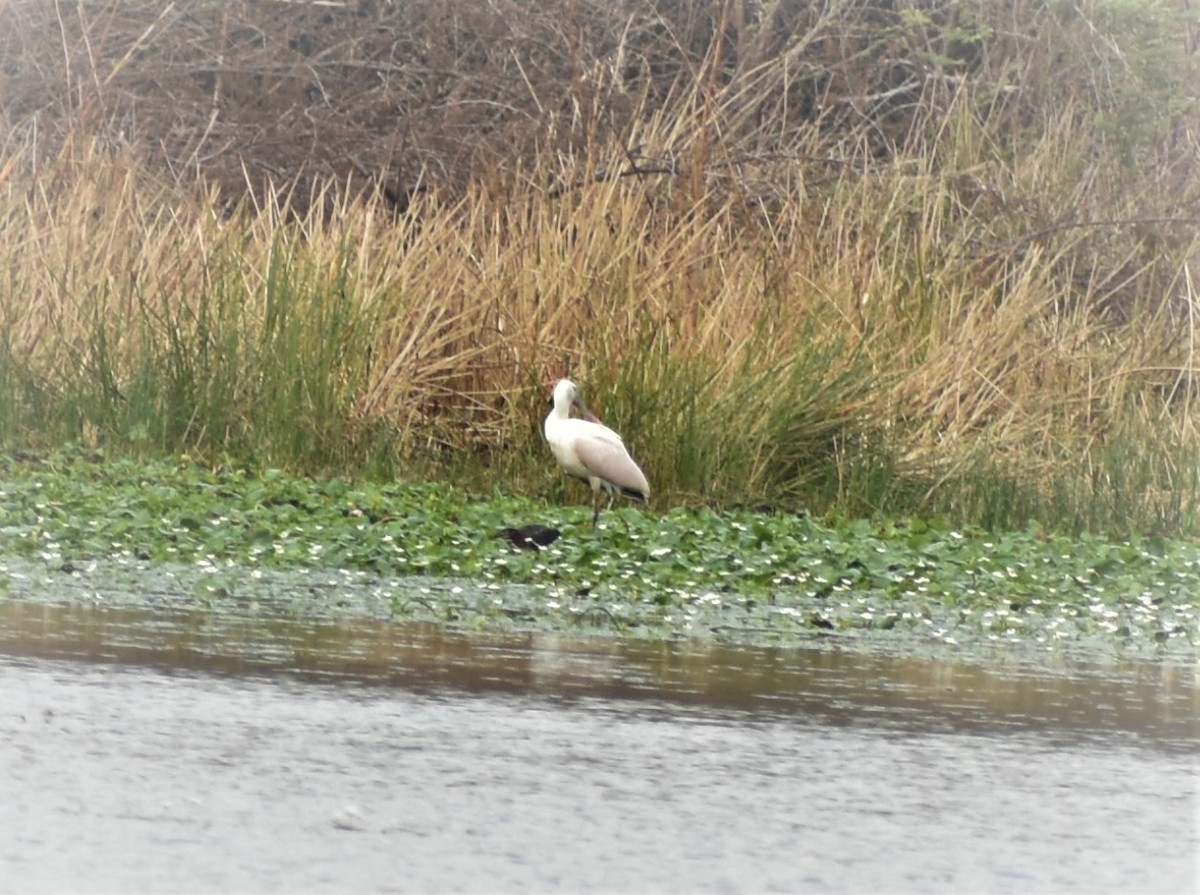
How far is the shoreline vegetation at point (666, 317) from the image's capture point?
10547mm

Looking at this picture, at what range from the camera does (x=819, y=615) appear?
24.2 feet

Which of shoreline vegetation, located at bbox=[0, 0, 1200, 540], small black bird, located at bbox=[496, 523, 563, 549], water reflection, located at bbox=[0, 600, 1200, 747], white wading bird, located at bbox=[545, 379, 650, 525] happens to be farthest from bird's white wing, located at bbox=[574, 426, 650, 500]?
water reflection, located at bbox=[0, 600, 1200, 747]

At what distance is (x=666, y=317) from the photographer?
10797 mm

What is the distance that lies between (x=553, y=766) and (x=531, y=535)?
3.97 meters

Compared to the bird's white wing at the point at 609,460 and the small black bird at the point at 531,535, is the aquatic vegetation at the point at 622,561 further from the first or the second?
the bird's white wing at the point at 609,460

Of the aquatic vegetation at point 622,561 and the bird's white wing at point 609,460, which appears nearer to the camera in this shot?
the aquatic vegetation at point 622,561

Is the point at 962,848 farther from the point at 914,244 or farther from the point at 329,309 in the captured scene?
the point at 914,244

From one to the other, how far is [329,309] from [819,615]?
13.9 feet

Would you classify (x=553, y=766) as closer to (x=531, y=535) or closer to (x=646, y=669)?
(x=646, y=669)

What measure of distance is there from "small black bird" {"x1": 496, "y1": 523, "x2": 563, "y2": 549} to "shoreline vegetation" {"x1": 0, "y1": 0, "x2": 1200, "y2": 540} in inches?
10.1

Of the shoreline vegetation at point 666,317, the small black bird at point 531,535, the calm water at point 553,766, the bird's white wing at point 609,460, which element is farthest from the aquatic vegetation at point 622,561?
the calm water at point 553,766

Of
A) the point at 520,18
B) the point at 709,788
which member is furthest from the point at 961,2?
the point at 709,788

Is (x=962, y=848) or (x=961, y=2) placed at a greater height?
(x=961, y=2)

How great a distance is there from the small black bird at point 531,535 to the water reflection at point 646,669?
6.08 ft
